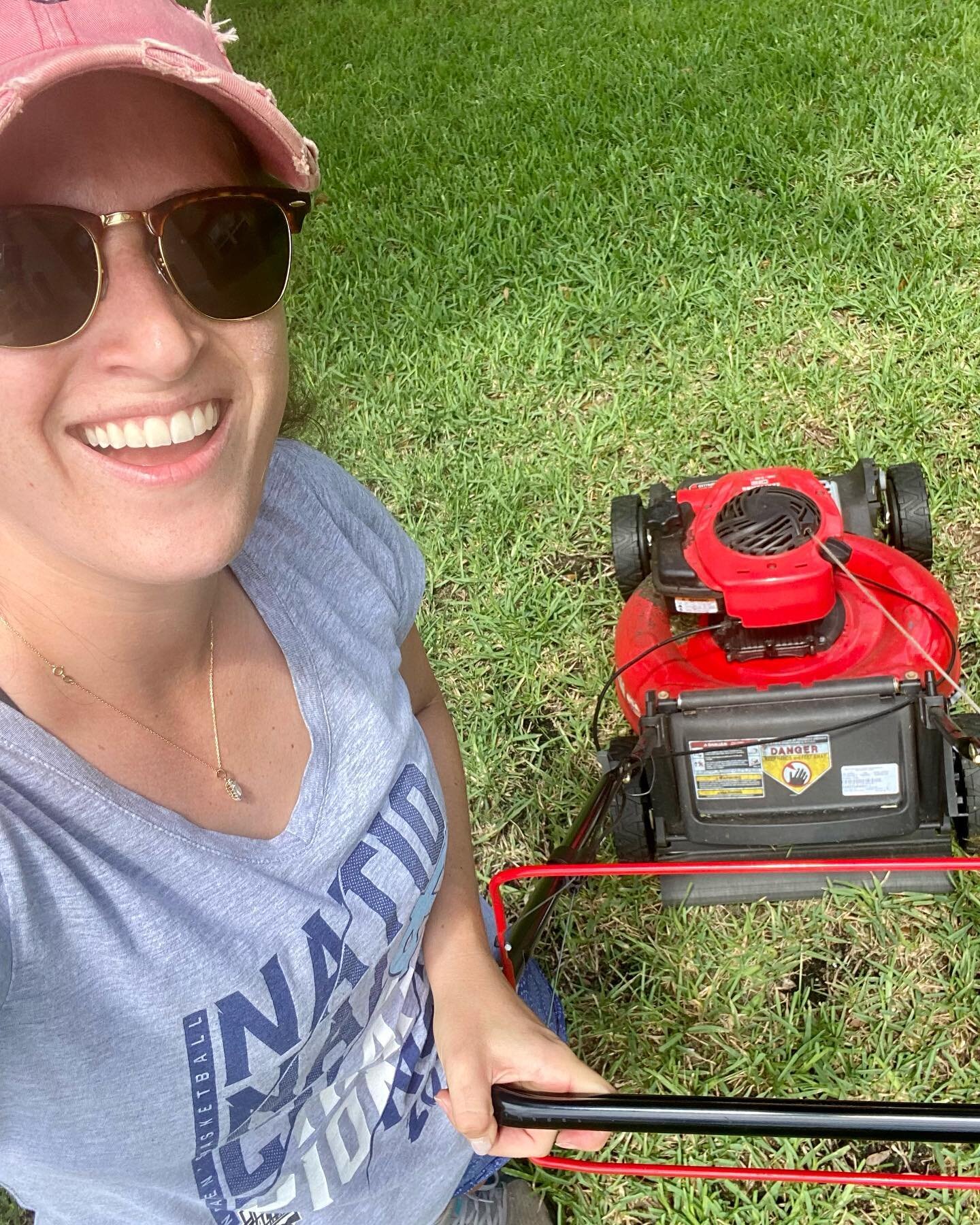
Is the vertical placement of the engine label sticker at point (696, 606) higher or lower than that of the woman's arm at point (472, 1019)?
higher

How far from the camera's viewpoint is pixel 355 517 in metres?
1.44

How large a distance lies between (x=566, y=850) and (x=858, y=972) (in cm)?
68

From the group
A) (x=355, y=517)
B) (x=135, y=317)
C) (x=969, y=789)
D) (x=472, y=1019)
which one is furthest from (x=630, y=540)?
(x=135, y=317)

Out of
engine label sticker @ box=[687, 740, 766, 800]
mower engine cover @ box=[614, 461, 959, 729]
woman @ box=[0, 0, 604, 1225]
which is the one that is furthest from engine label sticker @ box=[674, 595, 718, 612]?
woman @ box=[0, 0, 604, 1225]

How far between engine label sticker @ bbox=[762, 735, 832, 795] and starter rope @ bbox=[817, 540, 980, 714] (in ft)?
0.69

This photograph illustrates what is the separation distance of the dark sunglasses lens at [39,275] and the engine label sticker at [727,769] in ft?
4.37

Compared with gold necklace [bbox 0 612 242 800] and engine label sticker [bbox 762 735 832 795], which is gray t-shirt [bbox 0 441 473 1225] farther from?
engine label sticker [bbox 762 735 832 795]

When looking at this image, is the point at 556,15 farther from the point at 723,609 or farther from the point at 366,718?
the point at 366,718

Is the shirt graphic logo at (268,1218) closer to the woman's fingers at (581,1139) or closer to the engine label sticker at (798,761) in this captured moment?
the woman's fingers at (581,1139)

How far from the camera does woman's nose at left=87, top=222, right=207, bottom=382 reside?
85 centimetres

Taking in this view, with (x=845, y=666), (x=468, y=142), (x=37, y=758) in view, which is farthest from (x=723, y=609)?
(x=468, y=142)

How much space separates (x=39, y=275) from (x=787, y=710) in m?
1.38

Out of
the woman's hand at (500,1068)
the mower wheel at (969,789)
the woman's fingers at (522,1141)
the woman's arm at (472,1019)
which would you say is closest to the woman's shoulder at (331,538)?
the woman's arm at (472,1019)

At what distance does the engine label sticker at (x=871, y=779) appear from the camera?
188 centimetres
